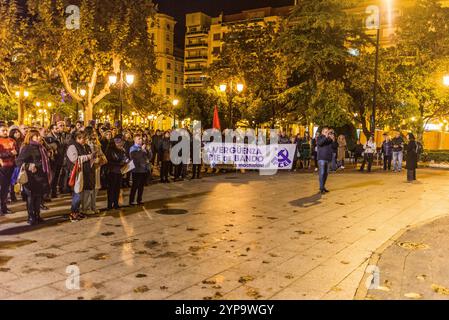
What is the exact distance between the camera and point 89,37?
2373 cm

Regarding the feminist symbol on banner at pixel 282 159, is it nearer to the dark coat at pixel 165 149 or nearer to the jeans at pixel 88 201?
the dark coat at pixel 165 149

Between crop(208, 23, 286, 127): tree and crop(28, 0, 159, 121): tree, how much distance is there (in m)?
6.63

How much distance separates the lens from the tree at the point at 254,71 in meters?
29.5

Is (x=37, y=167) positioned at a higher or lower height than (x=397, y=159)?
higher

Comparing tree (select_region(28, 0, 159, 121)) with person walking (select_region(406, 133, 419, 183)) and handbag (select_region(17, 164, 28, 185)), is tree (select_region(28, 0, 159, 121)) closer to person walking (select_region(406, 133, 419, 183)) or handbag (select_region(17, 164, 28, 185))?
person walking (select_region(406, 133, 419, 183))

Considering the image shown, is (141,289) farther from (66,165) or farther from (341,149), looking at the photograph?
(341,149)

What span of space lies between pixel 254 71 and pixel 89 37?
1163cm

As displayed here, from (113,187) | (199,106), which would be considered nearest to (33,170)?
(113,187)

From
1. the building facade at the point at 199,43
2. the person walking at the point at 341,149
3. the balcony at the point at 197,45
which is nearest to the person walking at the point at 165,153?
the person walking at the point at 341,149

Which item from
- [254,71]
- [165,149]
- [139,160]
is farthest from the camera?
[254,71]

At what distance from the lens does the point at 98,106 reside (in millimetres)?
40844

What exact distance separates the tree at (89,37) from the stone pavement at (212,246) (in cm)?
1355

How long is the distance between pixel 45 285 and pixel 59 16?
21.7 meters

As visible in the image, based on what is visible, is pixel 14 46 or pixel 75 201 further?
pixel 14 46
